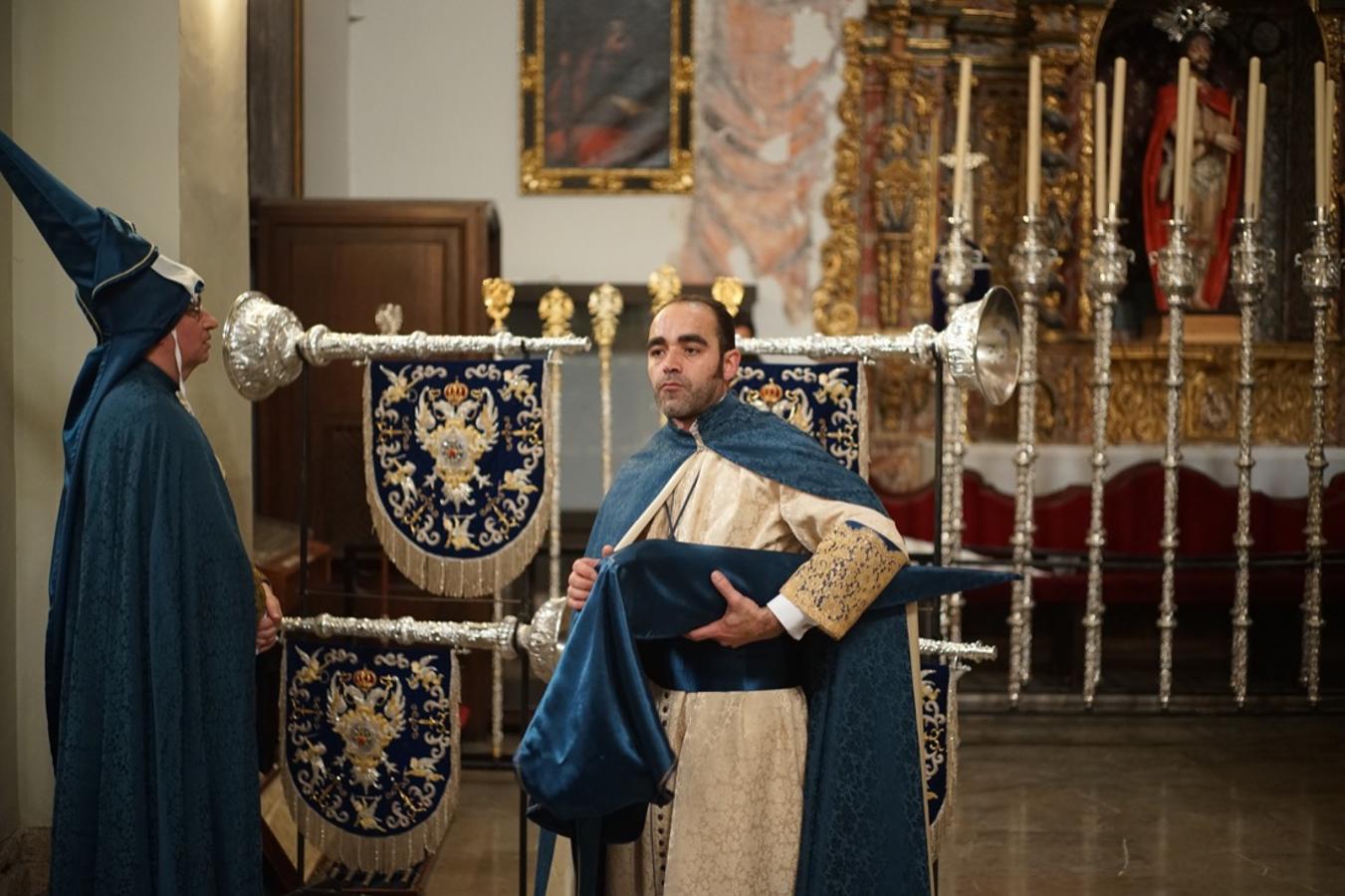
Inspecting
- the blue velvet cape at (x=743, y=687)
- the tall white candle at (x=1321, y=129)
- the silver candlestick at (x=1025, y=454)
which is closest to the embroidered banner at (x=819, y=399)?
the blue velvet cape at (x=743, y=687)

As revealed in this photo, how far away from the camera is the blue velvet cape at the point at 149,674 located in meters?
2.75

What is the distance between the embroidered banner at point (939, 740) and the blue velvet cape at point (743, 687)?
56 cm

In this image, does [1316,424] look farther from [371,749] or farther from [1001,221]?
[371,749]

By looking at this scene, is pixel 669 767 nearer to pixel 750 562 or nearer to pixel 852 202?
pixel 750 562

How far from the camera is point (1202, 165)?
7863mm

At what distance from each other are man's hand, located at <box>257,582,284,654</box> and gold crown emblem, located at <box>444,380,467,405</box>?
60 cm

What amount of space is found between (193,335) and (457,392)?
0.63m

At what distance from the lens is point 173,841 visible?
2.77 metres

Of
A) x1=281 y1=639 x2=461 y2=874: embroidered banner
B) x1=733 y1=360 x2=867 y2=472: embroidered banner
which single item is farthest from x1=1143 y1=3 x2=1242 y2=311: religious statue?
x1=281 y1=639 x2=461 y2=874: embroidered banner

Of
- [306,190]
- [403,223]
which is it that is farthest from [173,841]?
[306,190]

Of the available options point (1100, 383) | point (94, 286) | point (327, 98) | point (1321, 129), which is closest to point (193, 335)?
point (94, 286)

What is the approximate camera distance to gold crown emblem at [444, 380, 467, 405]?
338 centimetres

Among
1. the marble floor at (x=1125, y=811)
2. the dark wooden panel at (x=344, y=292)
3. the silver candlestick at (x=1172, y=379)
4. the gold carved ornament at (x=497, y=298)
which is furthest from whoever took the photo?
the dark wooden panel at (x=344, y=292)

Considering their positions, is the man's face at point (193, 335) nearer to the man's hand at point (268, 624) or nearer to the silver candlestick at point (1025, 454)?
the man's hand at point (268, 624)
